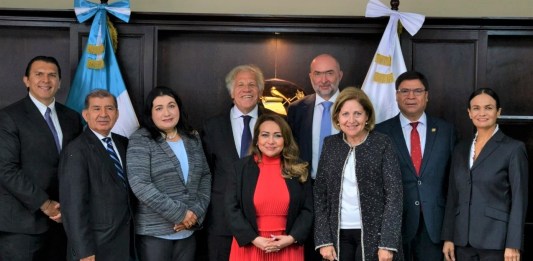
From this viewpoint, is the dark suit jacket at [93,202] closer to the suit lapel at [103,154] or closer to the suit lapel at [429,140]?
the suit lapel at [103,154]

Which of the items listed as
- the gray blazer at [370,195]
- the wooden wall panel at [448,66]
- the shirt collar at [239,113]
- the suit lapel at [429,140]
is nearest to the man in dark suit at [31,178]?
the shirt collar at [239,113]

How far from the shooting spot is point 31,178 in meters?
3.69

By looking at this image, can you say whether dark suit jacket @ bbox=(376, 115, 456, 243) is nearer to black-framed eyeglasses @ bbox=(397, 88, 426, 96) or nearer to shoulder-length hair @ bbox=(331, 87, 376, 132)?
black-framed eyeglasses @ bbox=(397, 88, 426, 96)

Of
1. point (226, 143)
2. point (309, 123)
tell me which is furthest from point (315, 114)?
point (226, 143)

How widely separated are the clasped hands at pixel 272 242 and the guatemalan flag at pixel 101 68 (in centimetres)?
135

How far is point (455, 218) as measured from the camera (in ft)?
11.9

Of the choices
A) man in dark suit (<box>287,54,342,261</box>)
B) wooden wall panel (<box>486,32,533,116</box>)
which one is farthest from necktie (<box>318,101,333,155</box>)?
wooden wall panel (<box>486,32,533,116</box>)

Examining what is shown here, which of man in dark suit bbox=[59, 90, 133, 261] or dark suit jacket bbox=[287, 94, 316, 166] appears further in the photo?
dark suit jacket bbox=[287, 94, 316, 166]

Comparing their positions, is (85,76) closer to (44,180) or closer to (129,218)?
(44,180)

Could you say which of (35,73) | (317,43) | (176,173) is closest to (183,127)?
(176,173)

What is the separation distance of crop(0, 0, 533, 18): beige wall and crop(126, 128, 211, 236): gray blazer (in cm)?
155

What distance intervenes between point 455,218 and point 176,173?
1.47 metres

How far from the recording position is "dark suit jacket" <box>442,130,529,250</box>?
11.3 feet

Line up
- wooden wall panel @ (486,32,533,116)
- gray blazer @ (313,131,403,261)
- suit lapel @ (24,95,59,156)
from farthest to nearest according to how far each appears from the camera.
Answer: wooden wall panel @ (486,32,533,116)
suit lapel @ (24,95,59,156)
gray blazer @ (313,131,403,261)
